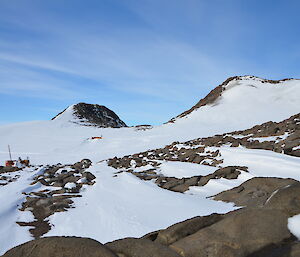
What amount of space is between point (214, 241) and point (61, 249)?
2.04m

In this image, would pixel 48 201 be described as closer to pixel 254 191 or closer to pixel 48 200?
pixel 48 200

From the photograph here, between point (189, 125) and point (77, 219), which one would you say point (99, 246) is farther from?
point (189, 125)

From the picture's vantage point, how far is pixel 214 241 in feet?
11.3

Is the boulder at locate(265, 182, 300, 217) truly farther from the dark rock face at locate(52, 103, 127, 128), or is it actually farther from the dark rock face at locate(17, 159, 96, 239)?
the dark rock face at locate(52, 103, 127, 128)

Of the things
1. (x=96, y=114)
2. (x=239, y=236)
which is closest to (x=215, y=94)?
(x=96, y=114)

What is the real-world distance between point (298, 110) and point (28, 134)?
43.5 metres

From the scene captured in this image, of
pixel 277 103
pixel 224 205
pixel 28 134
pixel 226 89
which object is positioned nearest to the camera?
pixel 224 205

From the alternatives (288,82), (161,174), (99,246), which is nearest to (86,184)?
(161,174)

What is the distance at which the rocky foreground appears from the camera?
9.35 ft

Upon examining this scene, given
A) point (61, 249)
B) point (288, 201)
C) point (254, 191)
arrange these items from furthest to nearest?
point (254, 191)
point (288, 201)
point (61, 249)

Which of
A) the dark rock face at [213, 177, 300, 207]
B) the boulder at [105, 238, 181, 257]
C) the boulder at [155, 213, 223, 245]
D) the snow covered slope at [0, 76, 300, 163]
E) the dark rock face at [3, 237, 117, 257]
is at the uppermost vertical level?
the snow covered slope at [0, 76, 300, 163]

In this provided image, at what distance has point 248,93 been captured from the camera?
142ft

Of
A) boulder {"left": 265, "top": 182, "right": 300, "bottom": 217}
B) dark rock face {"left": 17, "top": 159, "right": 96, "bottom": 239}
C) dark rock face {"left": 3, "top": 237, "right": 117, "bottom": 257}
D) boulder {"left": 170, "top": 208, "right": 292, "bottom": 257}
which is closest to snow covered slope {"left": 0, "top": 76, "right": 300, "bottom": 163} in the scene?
dark rock face {"left": 17, "top": 159, "right": 96, "bottom": 239}

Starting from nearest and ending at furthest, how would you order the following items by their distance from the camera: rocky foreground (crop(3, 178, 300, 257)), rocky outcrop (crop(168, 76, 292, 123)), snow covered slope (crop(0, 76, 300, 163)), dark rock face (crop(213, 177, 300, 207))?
1. rocky foreground (crop(3, 178, 300, 257))
2. dark rock face (crop(213, 177, 300, 207))
3. snow covered slope (crop(0, 76, 300, 163))
4. rocky outcrop (crop(168, 76, 292, 123))
